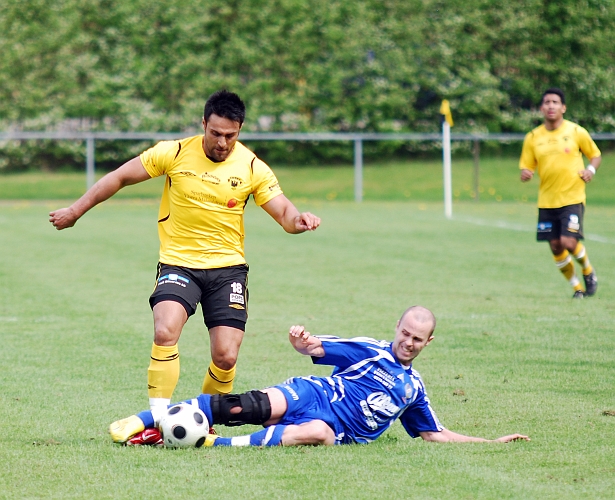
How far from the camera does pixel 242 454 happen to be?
210 inches

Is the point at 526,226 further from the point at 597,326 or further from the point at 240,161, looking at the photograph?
the point at 240,161

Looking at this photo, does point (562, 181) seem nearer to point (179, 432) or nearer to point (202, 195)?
point (202, 195)

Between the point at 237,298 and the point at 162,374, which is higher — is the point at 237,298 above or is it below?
above

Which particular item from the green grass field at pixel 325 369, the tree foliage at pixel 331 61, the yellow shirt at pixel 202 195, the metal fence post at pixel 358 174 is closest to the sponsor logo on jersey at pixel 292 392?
the green grass field at pixel 325 369

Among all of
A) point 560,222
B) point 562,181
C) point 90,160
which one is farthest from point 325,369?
point 90,160

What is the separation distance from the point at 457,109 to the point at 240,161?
30477 millimetres

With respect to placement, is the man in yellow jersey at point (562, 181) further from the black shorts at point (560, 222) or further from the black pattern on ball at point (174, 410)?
the black pattern on ball at point (174, 410)

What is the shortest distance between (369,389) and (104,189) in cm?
204

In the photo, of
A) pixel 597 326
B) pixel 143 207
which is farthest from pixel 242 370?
pixel 143 207

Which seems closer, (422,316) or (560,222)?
(422,316)

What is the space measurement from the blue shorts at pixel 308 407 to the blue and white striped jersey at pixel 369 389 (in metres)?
0.03

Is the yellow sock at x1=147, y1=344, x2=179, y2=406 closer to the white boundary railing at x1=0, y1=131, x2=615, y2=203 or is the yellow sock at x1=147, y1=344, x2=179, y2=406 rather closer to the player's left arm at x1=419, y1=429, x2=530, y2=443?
the player's left arm at x1=419, y1=429, x2=530, y2=443

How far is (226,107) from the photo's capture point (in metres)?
5.94

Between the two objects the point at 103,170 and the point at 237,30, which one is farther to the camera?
the point at 237,30
